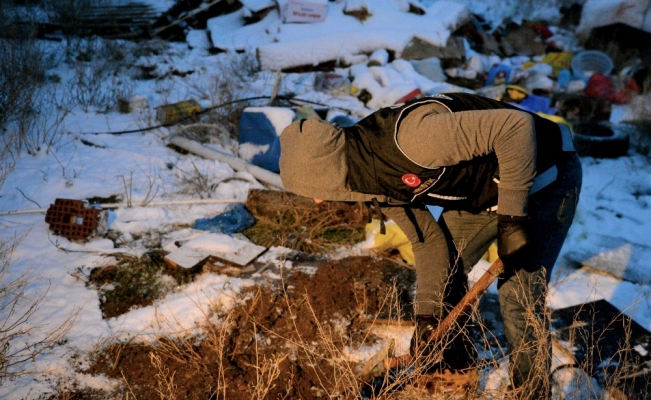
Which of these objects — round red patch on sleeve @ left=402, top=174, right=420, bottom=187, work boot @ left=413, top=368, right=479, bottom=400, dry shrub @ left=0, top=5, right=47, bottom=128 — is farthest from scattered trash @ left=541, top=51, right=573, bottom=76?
dry shrub @ left=0, top=5, right=47, bottom=128

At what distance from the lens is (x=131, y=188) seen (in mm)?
5168

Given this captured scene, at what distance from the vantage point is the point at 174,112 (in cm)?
682

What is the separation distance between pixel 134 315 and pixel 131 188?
188 centimetres

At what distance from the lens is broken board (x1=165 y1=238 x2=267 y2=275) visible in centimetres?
412

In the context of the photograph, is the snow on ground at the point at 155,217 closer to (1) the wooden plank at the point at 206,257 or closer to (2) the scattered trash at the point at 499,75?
(1) the wooden plank at the point at 206,257

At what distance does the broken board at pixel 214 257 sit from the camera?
13.5 ft

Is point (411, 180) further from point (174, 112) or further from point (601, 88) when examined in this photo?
point (601, 88)

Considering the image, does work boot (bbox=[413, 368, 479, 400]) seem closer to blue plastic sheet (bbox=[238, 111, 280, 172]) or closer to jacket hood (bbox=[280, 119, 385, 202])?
jacket hood (bbox=[280, 119, 385, 202])

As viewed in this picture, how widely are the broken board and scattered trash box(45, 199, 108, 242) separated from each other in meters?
0.84

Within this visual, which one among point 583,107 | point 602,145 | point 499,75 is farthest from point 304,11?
point 602,145

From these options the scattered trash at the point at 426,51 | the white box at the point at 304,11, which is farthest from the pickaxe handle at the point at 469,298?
the white box at the point at 304,11

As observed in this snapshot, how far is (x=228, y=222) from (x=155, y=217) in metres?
0.71

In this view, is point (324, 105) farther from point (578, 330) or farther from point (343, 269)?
point (578, 330)

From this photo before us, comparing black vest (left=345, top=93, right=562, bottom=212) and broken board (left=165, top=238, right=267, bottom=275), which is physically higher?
black vest (left=345, top=93, right=562, bottom=212)
